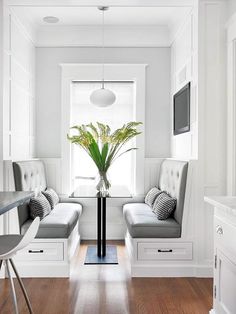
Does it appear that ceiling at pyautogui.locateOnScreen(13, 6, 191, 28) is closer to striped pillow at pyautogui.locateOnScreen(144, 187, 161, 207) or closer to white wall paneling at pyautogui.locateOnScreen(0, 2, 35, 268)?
white wall paneling at pyautogui.locateOnScreen(0, 2, 35, 268)

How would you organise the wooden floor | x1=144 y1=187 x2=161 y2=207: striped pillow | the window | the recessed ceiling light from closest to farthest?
the wooden floor < x1=144 y1=187 x2=161 y2=207: striped pillow < the recessed ceiling light < the window

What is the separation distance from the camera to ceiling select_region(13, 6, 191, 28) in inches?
163

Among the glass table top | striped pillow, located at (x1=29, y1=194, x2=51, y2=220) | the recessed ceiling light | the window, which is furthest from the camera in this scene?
the window

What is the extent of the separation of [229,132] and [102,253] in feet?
5.95

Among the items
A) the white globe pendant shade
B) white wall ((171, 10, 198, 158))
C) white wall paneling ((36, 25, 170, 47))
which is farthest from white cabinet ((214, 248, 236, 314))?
white wall paneling ((36, 25, 170, 47))

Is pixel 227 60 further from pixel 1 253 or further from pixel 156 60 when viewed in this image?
pixel 1 253

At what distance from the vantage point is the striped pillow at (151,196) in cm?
427

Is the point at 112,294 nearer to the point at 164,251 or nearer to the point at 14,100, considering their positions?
the point at 164,251

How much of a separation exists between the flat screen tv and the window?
30.4 inches

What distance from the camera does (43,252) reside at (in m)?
3.45

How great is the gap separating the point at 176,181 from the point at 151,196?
0.75m

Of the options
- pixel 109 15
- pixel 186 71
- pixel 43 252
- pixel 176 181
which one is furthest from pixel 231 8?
pixel 43 252

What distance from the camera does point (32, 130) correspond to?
4.68 metres

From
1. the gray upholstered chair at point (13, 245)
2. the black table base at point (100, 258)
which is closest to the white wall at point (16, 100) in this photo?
the black table base at point (100, 258)
